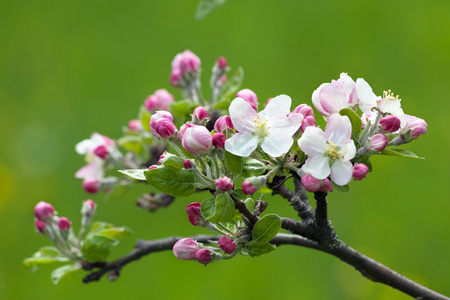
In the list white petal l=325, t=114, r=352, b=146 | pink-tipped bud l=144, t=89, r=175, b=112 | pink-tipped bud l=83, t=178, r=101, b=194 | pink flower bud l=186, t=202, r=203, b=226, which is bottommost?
pink flower bud l=186, t=202, r=203, b=226

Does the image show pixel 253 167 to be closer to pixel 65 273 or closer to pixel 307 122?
pixel 307 122

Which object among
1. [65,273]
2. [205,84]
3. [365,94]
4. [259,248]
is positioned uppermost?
[205,84]

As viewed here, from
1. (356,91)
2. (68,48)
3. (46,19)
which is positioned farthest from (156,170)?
(46,19)

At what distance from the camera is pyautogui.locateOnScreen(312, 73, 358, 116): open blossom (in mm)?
832

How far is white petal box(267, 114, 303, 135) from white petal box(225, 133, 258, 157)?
37 mm

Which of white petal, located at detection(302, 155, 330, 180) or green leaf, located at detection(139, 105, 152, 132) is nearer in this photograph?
white petal, located at detection(302, 155, 330, 180)

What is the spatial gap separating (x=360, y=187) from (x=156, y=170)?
2167 mm

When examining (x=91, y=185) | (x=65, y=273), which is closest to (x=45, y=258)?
(x=65, y=273)

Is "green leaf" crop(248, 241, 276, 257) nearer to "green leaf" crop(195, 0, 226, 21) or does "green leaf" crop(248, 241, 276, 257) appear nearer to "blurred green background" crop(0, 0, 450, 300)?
"green leaf" crop(195, 0, 226, 21)

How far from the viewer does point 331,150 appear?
0.78 metres

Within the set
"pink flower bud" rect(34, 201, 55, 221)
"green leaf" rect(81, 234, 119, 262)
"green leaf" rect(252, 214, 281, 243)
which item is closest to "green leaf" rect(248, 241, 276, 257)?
"green leaf" rect(252, 214, 281, 243)

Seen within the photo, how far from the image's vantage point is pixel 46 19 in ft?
12.7

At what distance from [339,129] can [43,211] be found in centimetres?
74

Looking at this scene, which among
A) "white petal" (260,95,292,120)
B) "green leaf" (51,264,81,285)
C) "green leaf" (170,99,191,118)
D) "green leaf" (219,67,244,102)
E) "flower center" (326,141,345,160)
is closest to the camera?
"flower center" (326,141,345,160)
